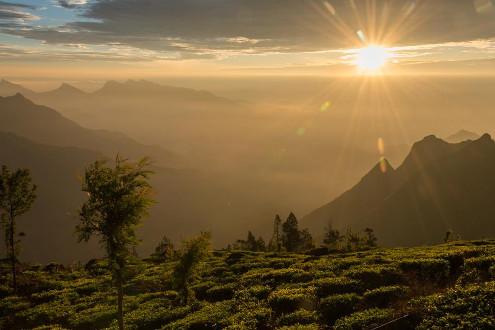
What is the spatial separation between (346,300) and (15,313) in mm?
43303

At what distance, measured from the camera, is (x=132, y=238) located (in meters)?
32.4

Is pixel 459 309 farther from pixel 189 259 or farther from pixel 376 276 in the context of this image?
pixel 189 259

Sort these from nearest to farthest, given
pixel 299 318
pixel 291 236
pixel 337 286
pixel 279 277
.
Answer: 1. pixel 299 318
2. pixel 337 286
3. pixel 279 277
4. pixel 291 236

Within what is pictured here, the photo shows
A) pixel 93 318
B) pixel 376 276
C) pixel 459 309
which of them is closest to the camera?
pixel 459 309

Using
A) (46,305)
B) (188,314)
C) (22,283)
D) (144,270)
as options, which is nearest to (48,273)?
(22,283)

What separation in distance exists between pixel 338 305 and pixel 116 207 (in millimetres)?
19481

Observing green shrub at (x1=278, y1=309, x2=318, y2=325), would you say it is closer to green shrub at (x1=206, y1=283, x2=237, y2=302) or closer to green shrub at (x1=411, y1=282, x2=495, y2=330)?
green shrub at (x1=411, y1=282, x2=495, y2=330)

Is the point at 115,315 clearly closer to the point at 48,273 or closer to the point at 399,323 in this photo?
the point at 399,323

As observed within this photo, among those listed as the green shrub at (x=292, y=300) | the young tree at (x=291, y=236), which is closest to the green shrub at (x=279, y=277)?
the green shrub at (x=292, y=300)

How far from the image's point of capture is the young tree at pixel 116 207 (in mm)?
31844

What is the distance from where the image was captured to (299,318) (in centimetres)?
3322

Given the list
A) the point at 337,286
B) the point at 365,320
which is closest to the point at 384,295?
the point at 337,286

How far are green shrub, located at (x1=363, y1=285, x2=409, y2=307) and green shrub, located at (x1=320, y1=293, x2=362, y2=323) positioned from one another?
0.93 meters

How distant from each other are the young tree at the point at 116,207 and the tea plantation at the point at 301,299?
Result: 5.09 meters
